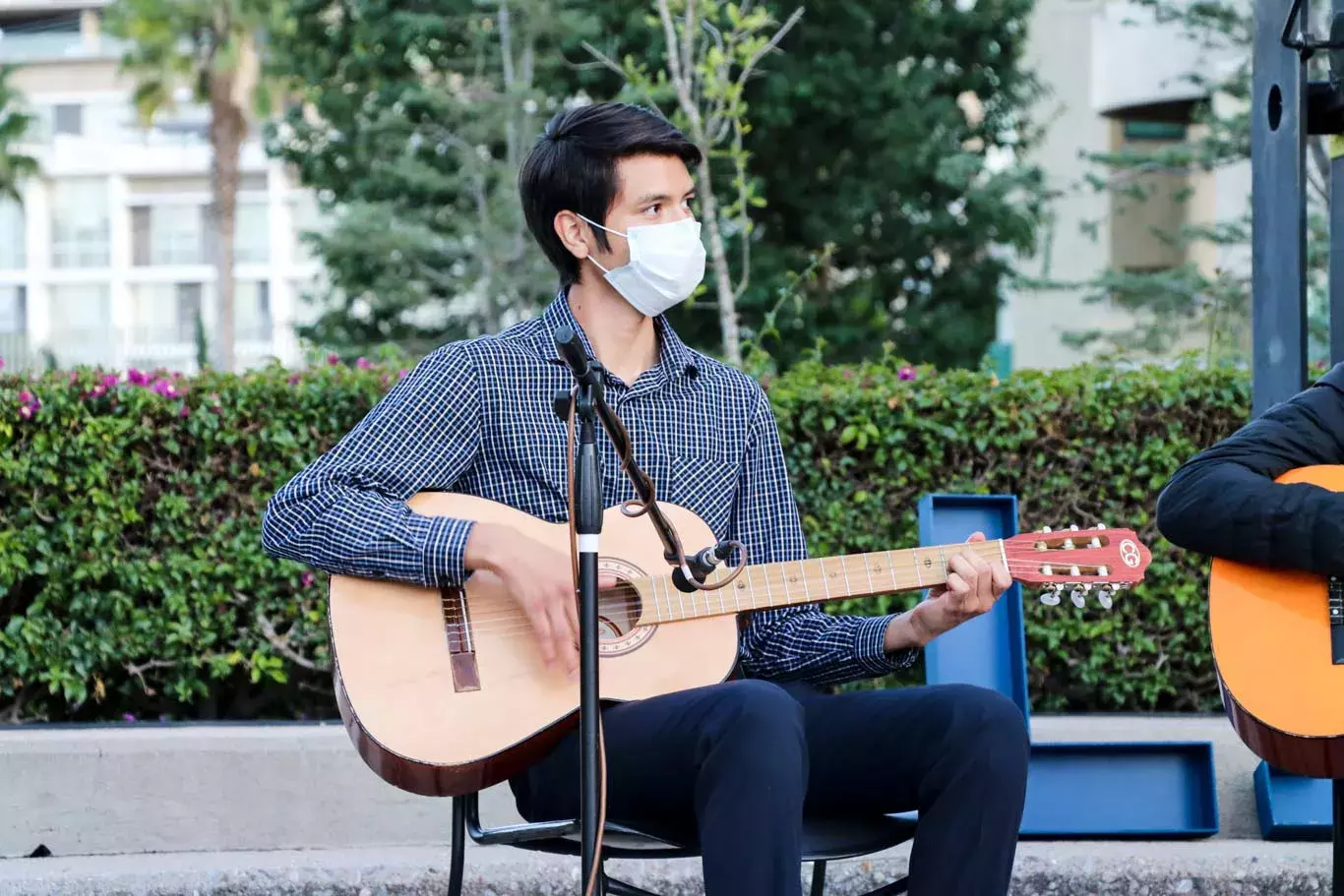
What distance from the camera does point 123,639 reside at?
194 inches

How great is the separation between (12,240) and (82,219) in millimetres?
3910

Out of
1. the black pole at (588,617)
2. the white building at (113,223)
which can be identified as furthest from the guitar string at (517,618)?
the white building at (113,223)

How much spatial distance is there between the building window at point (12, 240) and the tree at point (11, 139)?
2696cm

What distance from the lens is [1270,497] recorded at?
309 cm

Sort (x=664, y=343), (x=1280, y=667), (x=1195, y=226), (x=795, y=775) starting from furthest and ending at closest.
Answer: (x=1195, y=226) < (x=664, y=343) < (x=1280, y=667) < (x=795, y=775)

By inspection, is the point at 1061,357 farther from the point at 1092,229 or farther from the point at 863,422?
the point at 863,422

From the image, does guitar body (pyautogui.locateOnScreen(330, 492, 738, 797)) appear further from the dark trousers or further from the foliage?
the foliage

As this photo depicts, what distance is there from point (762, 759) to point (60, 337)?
54587 mm

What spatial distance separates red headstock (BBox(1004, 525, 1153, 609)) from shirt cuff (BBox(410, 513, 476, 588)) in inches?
35.8

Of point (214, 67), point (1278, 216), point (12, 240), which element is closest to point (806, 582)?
point (1278, 216)

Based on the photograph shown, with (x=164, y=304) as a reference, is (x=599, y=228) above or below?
below

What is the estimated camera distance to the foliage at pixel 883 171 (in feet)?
49.0

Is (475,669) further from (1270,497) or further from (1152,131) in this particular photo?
(1152,131)

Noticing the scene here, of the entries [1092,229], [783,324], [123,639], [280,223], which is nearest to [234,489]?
[123,639]
